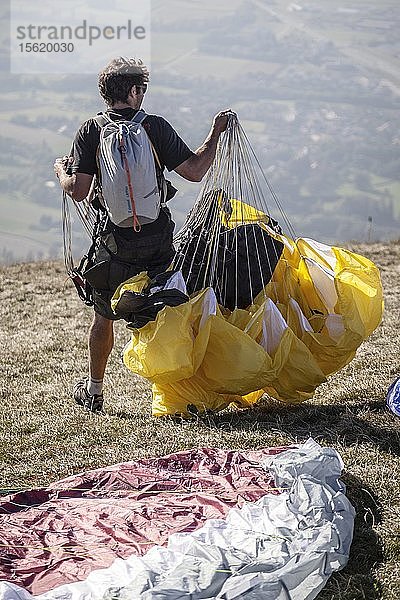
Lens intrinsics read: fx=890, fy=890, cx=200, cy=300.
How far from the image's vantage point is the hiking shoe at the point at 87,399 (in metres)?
4.02

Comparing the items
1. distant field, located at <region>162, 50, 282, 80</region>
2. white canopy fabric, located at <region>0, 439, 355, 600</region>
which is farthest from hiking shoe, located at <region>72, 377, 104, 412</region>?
distant field, located at <region>162, 50, 282, 80</region>

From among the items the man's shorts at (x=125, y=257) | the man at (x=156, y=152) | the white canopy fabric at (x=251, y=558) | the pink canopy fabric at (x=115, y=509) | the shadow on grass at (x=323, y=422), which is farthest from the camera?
the man's shorts at (x=125, y=257)

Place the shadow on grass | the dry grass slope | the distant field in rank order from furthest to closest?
1. the distant field
2. the shadow on grass
3. the dry grass slope

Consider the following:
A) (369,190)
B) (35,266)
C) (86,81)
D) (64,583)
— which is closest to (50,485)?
(64,583)

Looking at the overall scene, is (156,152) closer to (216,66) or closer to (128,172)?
(128,172)

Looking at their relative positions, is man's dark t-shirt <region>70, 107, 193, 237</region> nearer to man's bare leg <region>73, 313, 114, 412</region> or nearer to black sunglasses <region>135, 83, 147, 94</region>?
black sunglasses <region>135, 83, 147, 94</region>

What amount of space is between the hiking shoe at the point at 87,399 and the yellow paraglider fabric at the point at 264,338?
0.32 m

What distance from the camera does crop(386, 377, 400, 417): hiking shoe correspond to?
11.8 ft

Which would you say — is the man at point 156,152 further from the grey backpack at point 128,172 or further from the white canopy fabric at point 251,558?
the white canopy fabric at point 251,558

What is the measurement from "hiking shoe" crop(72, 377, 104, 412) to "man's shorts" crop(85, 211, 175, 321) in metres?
0.46

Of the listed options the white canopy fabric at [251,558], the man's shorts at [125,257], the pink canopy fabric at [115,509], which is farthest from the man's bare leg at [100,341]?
the white canopy fabric at [251,558]

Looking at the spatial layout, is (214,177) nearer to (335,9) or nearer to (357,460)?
(357,460)

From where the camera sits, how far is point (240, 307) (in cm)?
393

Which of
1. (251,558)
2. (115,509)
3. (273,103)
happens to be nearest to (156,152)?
(115,509)
